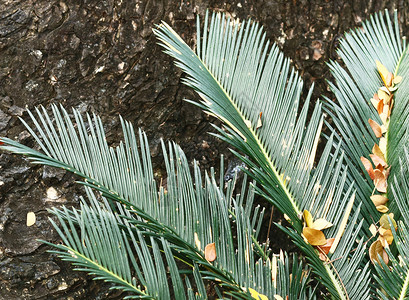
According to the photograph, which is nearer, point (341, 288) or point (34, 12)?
point (341, 288)

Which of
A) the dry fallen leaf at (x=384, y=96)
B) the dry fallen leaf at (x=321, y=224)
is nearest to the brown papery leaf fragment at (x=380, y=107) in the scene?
the dry fallen leaf at (x=384, y=96)

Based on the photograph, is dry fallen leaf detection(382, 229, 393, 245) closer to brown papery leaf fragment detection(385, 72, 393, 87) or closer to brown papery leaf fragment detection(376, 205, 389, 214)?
brown papery leaf fragment detection(376, 205, 389, 214)

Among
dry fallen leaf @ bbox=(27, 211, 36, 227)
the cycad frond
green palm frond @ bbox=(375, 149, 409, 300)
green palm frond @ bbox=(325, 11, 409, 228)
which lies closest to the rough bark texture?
dry fallen leaf @ bbox=(27, 211, 36, 227)

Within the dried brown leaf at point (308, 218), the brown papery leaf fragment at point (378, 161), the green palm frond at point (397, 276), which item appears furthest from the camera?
the brown papery leaf fragment at point (378, 161)

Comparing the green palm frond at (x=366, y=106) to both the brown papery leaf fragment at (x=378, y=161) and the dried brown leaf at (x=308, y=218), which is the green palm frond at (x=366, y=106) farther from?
the dried brown leaf at (x=308, y=218)

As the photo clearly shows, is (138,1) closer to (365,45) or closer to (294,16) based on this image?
(294,16)

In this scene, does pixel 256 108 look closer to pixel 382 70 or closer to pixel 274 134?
pixel 274 134

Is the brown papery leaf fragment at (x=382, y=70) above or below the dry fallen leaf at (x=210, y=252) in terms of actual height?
above

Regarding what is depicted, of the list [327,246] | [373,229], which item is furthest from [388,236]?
[327,246]

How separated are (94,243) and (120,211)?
21cm

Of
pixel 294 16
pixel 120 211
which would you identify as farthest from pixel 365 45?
pixel 120 211

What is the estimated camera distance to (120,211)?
1139 mm

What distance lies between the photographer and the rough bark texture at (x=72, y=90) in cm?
119

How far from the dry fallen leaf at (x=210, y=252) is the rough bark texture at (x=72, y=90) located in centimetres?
40
